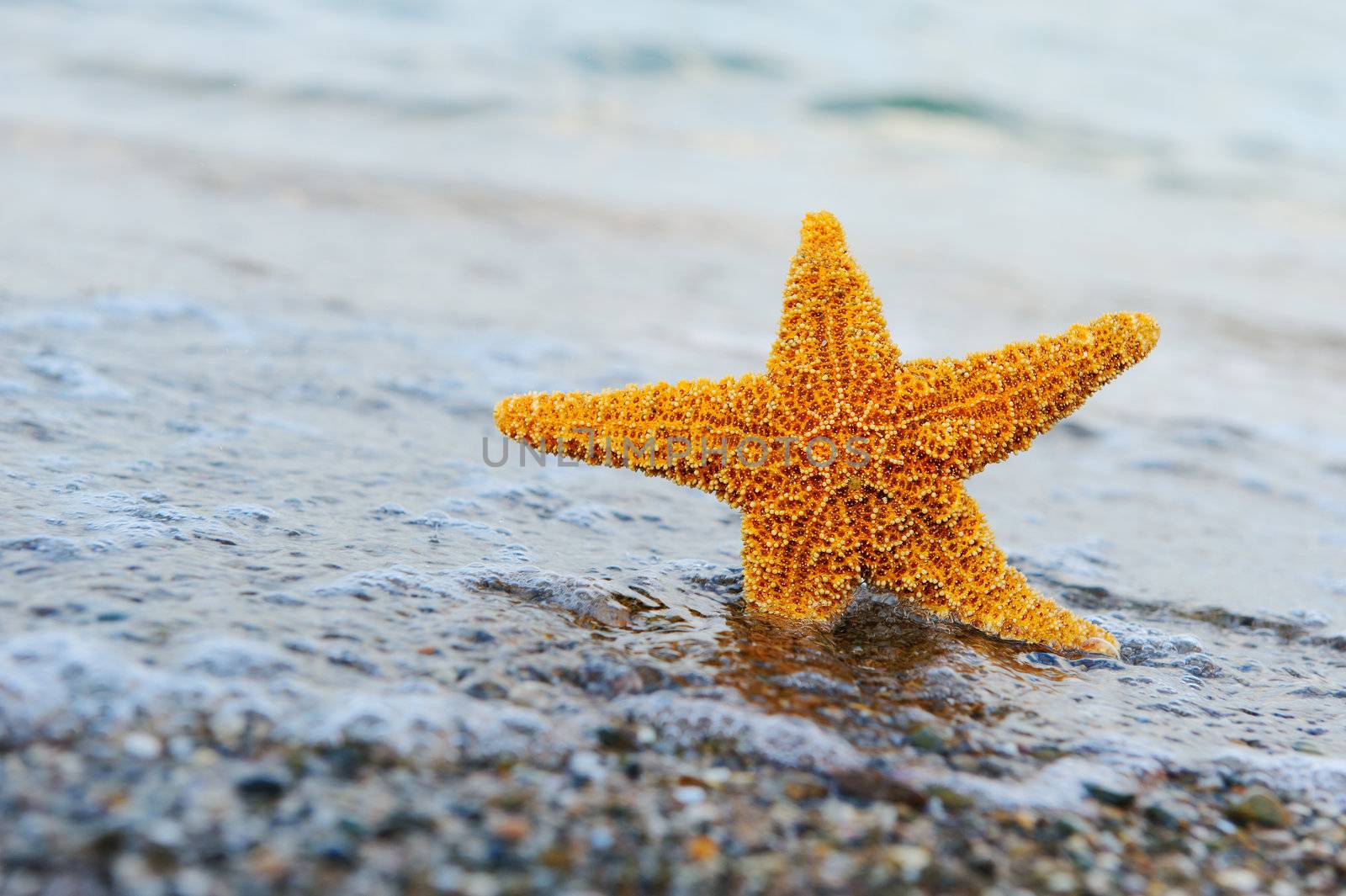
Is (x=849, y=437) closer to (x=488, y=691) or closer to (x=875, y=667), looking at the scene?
(x=875, y=667)

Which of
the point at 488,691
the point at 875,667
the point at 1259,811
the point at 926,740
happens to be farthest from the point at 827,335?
the point at 1259,811

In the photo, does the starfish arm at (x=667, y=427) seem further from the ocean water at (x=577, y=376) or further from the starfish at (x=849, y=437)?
the ocean water at (x=577, y=376)

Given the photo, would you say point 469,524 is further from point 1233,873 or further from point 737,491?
point 1233,873

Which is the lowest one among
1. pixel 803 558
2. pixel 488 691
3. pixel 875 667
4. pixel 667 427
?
pixel 488 691

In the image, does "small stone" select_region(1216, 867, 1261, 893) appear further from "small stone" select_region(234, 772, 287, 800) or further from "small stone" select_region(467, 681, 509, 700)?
"small stone" select_region(234, 772, 287, 800)

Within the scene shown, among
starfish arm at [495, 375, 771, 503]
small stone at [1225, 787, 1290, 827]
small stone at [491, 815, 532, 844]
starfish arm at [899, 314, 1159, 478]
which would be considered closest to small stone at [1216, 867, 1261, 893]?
small stone at [1225, 787, 1290, 827]
